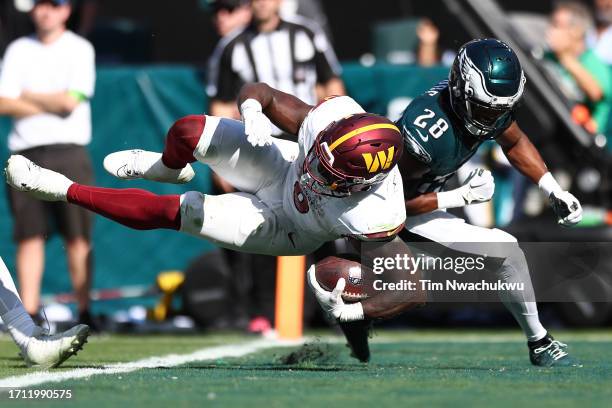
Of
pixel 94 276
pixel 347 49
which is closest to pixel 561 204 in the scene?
pixel 94 276

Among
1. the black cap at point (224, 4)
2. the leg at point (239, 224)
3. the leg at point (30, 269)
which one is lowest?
the leg at point (30, 269)

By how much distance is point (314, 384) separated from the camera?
5.08 meters

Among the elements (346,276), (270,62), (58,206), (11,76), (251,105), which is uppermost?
(251,105)

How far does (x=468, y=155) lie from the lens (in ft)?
20.8

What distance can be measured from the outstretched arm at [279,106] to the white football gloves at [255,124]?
0.47ft

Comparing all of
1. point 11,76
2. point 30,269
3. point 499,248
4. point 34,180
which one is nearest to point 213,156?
point 34,180

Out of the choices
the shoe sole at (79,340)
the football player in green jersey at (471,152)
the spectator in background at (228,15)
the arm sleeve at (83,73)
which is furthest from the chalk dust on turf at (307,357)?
the spectator in background at (228,15)

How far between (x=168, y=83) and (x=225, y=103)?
3.58 ft

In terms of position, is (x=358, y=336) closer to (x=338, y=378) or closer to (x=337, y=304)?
(x=337, y=304)

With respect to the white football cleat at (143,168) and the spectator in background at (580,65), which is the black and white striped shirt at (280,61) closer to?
the spectator in background at (580,65)

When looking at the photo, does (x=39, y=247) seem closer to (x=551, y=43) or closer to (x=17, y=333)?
(x=17, y=333)

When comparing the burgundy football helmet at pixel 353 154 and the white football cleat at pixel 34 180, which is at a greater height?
the burgundy football helmet at pixel 353 154

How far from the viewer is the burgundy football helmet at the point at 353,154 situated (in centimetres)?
549

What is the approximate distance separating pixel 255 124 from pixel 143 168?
94cm
